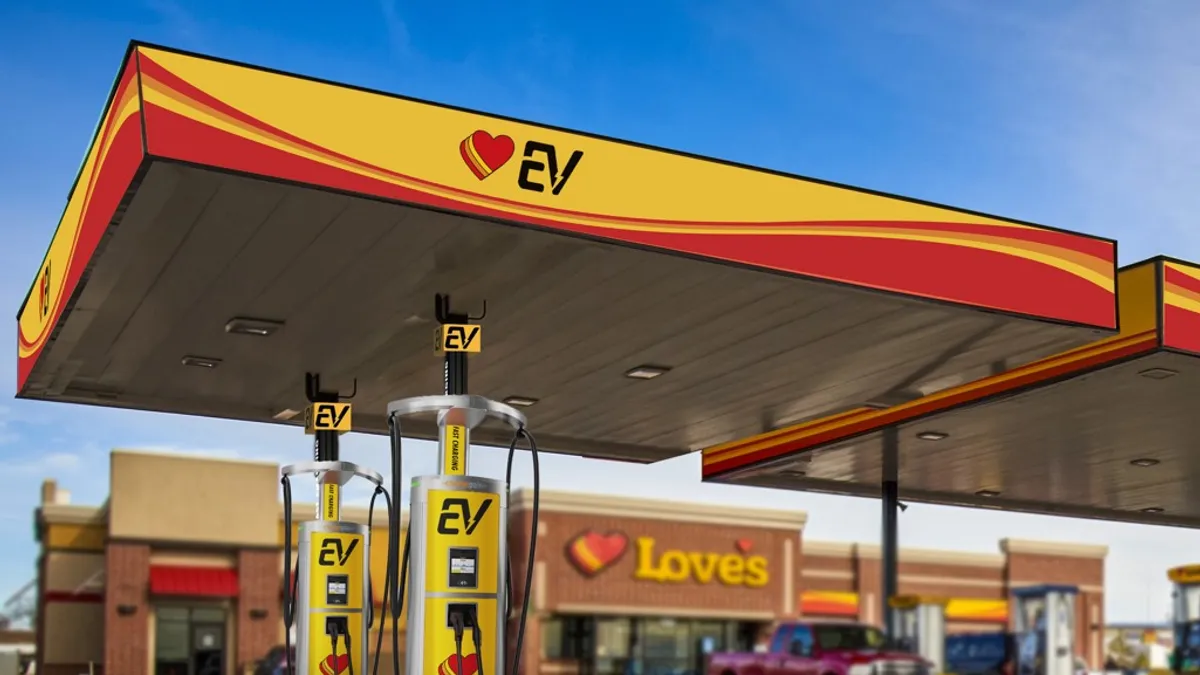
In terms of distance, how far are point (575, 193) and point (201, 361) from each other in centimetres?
619

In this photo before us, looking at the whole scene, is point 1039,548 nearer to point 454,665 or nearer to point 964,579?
point 964,579

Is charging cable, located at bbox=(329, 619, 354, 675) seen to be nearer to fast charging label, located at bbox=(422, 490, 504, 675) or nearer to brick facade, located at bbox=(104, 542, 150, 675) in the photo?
fast charging label, located at bbox=(422, 490, 504, 675)

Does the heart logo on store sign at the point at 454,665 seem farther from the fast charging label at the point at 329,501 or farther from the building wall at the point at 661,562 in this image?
the building wall at the point at 661,562

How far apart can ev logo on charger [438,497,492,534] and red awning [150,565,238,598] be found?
33.4 meters

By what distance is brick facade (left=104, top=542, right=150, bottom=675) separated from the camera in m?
42.0

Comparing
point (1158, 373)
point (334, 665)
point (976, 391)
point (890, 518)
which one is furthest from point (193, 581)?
point (1158, 373)

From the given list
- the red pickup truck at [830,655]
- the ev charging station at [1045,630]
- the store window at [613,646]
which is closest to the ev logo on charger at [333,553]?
the red pickup truck at [830,655]

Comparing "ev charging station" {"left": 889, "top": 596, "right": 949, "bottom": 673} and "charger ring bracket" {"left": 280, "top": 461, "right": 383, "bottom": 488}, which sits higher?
"charger ring bracket" {"left": 280, "top": 461, "right": 383, "bottom": 488}

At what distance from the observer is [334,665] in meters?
14.7

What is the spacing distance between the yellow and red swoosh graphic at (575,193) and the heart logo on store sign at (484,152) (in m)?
0.03

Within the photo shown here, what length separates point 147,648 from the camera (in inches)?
1667

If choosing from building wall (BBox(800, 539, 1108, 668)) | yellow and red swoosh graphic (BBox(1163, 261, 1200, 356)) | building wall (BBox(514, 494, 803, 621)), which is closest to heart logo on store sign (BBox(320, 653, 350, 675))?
yellow and red swoosh graphic (BBox(1163, 261, 1200, 356))

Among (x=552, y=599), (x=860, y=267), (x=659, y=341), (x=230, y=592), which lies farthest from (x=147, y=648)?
(x=860, y=267)

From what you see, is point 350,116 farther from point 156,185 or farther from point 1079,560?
point 1079,560
